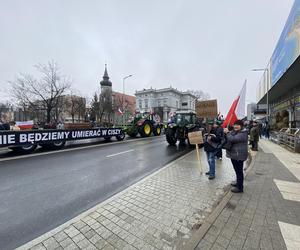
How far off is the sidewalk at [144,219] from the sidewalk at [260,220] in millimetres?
326

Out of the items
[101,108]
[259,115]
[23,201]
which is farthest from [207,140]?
[259,115]

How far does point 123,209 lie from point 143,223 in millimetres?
612

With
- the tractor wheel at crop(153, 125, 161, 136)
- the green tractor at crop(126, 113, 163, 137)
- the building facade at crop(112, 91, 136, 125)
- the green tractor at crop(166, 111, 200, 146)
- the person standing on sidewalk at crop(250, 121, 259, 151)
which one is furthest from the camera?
the building facade at crop(112, 91, 136, 125)

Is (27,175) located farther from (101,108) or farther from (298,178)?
(101,108)

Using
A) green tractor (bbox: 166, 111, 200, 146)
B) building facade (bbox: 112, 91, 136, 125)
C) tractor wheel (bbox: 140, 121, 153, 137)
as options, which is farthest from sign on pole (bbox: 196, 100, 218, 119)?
building facade (bbox: 112, 91, 136, 125)

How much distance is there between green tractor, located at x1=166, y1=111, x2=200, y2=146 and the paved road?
3.96 metres

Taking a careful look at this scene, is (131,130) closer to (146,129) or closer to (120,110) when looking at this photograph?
(146,129)

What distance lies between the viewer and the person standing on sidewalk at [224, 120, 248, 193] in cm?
362

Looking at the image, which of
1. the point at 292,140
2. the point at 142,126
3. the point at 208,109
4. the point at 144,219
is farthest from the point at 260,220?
the point at 142,126

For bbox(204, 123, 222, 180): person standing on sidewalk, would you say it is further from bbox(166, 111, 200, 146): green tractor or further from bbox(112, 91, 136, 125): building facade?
bbox(112, 91, 136, 125): building facade

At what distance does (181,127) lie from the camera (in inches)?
415

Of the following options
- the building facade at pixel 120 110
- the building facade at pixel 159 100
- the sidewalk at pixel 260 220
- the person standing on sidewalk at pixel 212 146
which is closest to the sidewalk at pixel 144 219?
the sidewalk at pixel 260 220

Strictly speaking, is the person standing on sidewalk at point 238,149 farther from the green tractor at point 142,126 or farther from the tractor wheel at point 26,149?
the green tractor at point 142,126

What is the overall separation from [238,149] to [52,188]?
4.94 metres
